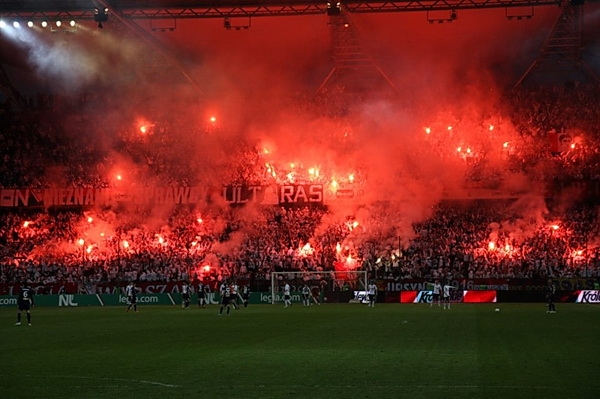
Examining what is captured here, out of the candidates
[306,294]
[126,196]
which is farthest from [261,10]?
[306,294]

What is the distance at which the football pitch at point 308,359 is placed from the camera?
42.3 feet

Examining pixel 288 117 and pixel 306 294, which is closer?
pixel 306 294

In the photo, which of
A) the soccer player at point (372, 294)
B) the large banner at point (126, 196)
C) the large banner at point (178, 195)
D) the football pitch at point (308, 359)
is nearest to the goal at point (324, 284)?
the soccer player at point (372, 294)

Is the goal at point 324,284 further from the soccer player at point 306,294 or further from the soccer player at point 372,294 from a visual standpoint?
the soccer player at point 372,294

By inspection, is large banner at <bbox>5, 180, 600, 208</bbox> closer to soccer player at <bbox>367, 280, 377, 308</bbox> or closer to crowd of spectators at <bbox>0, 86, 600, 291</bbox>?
crowd of spectators at <bbox>0, 86, 600, 291</bbox>

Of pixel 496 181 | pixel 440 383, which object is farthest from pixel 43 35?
pixel 440 383

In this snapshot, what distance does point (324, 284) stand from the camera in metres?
48.3

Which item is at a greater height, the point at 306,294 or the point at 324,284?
the point at 324,284

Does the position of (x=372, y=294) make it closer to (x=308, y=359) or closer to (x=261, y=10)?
(x=261, y=10)

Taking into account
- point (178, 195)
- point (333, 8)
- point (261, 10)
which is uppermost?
point (261, 10)

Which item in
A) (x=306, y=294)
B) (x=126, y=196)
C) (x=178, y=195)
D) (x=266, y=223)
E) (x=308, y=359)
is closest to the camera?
(x=308, y=359)

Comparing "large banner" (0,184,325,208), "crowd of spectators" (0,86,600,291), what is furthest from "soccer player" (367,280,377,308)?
"large banner" (0,184,325,208)

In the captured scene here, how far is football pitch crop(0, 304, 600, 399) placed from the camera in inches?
508

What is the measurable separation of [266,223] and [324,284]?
7.48m
